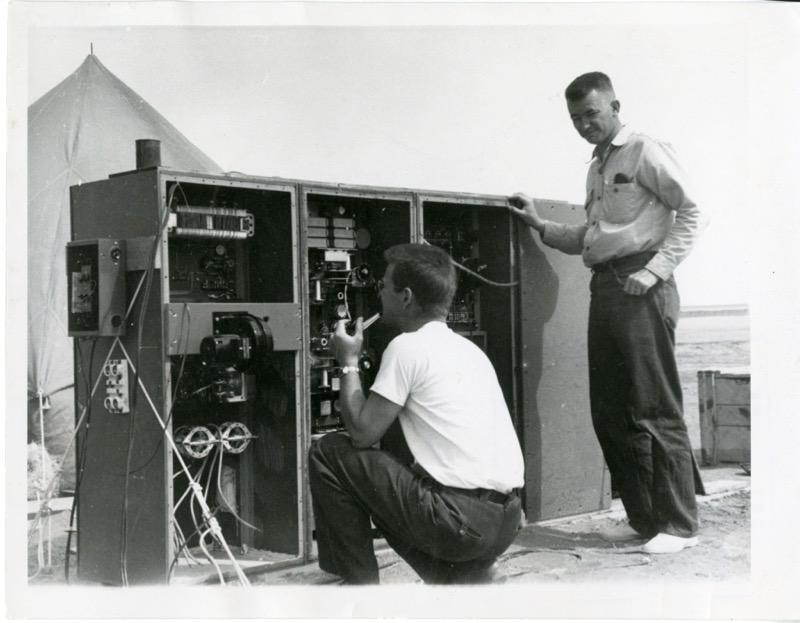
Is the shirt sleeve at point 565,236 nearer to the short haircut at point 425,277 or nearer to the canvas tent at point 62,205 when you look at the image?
the short haircut at point 425,277

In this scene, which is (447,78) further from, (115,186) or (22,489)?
(22,489)

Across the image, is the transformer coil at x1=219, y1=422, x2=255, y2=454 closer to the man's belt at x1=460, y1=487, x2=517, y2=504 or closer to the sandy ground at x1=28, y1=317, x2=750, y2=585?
the sandy ground at x1=28, y1=317, x2=750, y2=585

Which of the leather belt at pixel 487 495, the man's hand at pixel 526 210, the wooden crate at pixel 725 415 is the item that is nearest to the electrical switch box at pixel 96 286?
the leather belt at pixel 487 495

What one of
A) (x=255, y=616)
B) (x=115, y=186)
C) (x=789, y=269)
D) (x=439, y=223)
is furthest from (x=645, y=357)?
(x=115, y=186)

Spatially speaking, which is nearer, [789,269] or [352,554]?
[352,554]

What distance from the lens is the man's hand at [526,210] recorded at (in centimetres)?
636

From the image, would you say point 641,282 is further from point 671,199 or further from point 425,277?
point 425,277

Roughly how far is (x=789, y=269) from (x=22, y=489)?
148 inches

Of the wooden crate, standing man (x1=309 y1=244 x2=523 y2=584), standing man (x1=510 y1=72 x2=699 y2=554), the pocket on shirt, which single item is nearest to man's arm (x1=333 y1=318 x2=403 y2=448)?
standing man (x1=309 y1=244 x2=523 y2=584)

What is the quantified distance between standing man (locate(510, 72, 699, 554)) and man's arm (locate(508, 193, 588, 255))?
0.29 meters

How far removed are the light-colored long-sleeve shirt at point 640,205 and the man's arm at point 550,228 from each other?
21cm

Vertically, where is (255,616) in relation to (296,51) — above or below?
below

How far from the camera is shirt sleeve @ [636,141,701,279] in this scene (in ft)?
18.7

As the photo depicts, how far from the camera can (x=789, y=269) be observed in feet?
16.5
